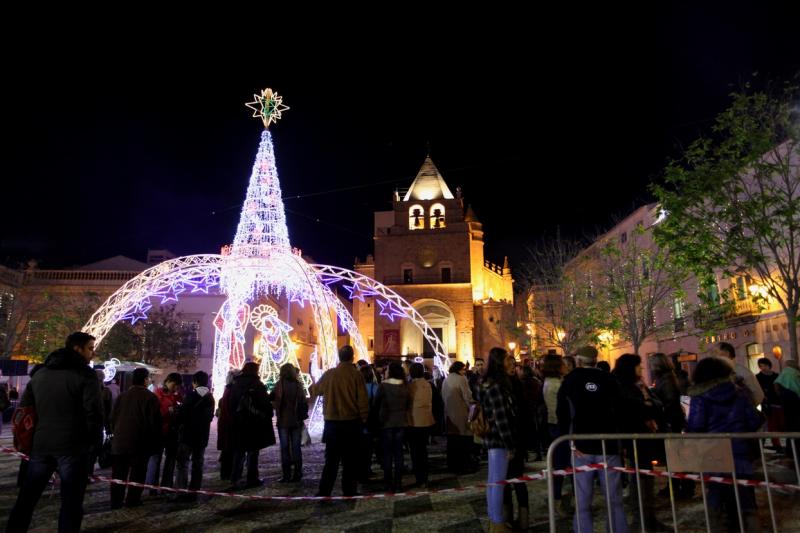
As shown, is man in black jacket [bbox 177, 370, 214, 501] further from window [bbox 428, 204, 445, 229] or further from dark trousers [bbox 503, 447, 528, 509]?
window [bbox 428, 204, 445, 229]

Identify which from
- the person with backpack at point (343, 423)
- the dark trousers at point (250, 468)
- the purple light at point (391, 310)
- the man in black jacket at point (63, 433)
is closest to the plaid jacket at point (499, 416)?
the person with backpack at point (343, 423)

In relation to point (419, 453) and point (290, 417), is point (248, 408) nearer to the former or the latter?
point (290, 417)

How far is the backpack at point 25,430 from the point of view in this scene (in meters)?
4.88

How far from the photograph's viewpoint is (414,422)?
7914 millimetres

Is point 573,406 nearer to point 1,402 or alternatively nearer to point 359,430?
point 359,430

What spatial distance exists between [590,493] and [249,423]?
4.80 metres

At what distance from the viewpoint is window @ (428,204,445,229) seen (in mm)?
49250

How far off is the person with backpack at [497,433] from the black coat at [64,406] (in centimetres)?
344

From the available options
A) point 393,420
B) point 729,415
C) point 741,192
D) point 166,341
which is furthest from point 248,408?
point 166,341

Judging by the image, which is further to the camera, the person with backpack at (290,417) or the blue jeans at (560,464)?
the person with backpack at (290,417)

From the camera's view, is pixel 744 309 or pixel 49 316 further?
pixel 49 316

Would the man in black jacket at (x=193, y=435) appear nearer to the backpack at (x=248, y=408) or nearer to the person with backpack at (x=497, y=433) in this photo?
the backpack at (x=248, y=408)

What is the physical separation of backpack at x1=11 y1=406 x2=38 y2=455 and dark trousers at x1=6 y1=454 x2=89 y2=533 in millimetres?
136

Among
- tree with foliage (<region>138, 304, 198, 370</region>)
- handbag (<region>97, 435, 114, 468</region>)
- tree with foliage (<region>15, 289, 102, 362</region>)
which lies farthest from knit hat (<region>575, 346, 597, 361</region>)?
tree with foliage (<region>138, 304, 198, 370</region>)
